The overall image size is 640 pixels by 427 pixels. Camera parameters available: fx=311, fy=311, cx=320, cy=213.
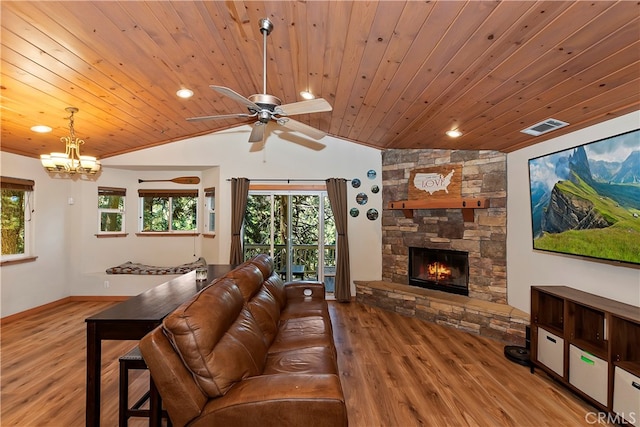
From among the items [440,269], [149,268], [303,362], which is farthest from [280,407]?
[149,268]

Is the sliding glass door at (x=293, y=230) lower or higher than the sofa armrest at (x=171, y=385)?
higher

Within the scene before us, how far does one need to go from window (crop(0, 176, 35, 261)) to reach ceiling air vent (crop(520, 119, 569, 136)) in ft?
20.9

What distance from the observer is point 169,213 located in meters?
6.07

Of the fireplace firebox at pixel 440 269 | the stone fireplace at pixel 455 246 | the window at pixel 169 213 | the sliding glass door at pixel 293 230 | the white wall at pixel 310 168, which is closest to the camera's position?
the stone fireplace at pixel 455 246

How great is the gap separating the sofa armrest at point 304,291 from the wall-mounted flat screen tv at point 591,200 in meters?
2.41

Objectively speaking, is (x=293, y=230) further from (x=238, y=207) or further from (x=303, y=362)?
(x=303, y=362)

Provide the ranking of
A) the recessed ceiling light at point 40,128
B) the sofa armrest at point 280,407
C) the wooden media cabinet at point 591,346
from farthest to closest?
the recessed ceiling light at point 40,128
the wooden media cabinet at point 591,346
the sofa armrest at point 280,407

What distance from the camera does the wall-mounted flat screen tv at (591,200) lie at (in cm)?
229

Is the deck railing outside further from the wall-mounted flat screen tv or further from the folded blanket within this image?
the wall-mounted flat screen tv

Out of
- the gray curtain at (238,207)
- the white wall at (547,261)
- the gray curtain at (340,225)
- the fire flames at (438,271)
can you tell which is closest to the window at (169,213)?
the gray curtain at (238,207)

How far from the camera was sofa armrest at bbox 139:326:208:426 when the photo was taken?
1.41m

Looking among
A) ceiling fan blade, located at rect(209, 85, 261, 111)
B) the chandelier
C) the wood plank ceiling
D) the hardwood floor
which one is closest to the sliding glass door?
the hardwood floor

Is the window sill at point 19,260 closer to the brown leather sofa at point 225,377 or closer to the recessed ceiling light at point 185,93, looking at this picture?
the recessed ceiling light at point 185,93

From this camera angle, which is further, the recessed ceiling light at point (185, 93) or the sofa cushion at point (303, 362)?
the recessed ceiling light at point (185, 93)
